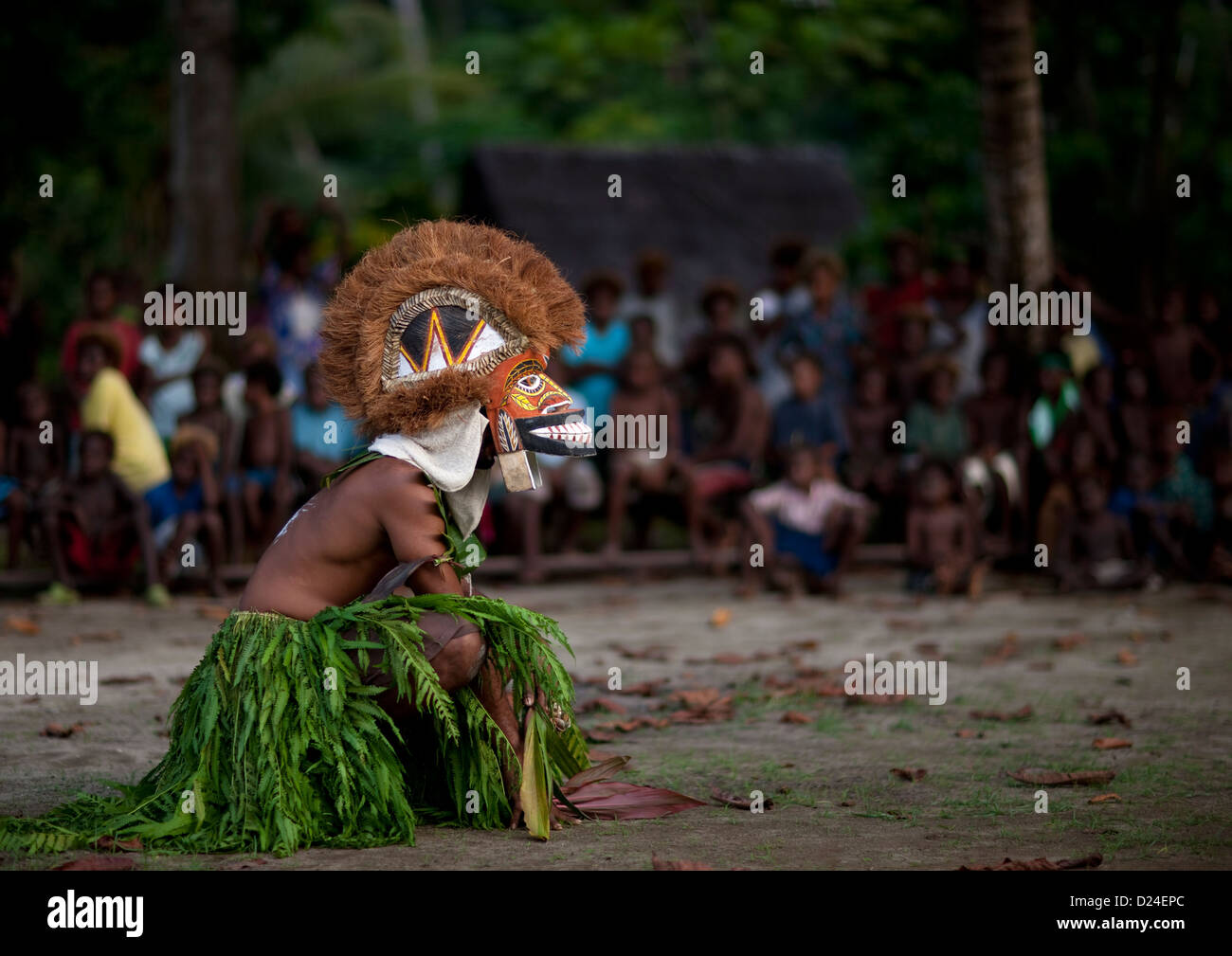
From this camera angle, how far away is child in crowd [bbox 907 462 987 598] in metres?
8.84

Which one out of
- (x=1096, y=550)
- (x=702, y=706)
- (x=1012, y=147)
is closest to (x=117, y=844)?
(x=702, y=706)

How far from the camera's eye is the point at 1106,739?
532 cm

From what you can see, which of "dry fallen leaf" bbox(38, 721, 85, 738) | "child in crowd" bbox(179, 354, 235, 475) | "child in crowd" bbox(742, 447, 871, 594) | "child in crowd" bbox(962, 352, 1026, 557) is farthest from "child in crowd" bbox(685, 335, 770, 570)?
"dry fallen leaf" bbox(38, 721, 85, 738)

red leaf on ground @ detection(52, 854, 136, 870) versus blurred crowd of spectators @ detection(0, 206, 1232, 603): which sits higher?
blurred crowd of spectators @ detection(0, 206, 1232, 603)

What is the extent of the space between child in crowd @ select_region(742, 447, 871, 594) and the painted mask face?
4.58 m

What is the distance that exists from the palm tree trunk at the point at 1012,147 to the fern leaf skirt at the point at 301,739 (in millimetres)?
6794

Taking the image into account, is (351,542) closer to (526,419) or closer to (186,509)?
(526,419)

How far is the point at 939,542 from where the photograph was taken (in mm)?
8945

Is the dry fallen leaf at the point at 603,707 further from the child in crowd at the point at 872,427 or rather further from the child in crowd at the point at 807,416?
the child in crowd at the point at 872,427

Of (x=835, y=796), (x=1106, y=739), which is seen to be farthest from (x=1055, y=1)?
(x=835, y=796)

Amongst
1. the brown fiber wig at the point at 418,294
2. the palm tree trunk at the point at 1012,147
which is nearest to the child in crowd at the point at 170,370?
the brown fiber wig at the point at 418,294

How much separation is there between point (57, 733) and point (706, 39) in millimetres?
13969

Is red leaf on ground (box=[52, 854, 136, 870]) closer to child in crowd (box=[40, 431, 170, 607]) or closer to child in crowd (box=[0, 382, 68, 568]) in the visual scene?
Result: child in crowd (box=[40, 431, 170, 607])

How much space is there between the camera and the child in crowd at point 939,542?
8836 mm
